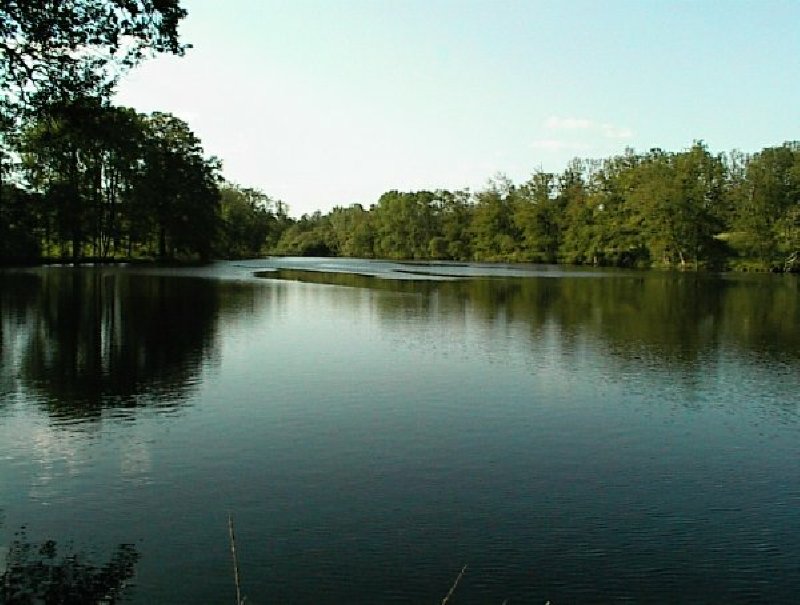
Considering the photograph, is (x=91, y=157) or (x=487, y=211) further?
(x=487, y=211)

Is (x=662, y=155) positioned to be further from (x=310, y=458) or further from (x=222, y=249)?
(x=310, y=458)

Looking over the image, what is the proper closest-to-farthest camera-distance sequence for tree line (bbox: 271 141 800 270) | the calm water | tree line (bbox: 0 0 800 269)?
the calm water < tree line (bbox: 0 0 800 269) < tree line (bbox: 271 141 800 270)

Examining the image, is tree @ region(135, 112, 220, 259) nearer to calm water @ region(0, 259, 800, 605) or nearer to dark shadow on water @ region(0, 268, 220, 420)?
dark shadow on water @ region(0, 268, 220, 420)

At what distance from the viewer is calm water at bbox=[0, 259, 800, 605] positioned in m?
7.13

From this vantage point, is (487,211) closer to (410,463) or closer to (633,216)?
(633,216)

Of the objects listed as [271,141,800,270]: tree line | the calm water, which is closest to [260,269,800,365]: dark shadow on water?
the calm water

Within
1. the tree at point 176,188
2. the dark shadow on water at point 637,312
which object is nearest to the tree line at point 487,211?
the tree at point 176,188

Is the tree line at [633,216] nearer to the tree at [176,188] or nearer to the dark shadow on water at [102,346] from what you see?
the tree at [176,188]

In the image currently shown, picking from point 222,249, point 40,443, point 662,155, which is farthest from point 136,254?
point 40,443

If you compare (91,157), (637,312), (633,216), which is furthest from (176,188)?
(637,312)

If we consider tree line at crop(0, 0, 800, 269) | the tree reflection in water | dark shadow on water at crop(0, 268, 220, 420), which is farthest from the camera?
tree line at crop(0, 0, 800, 269)

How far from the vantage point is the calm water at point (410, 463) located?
7.13m

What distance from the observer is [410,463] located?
34.2ft

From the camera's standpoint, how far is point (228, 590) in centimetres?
662
